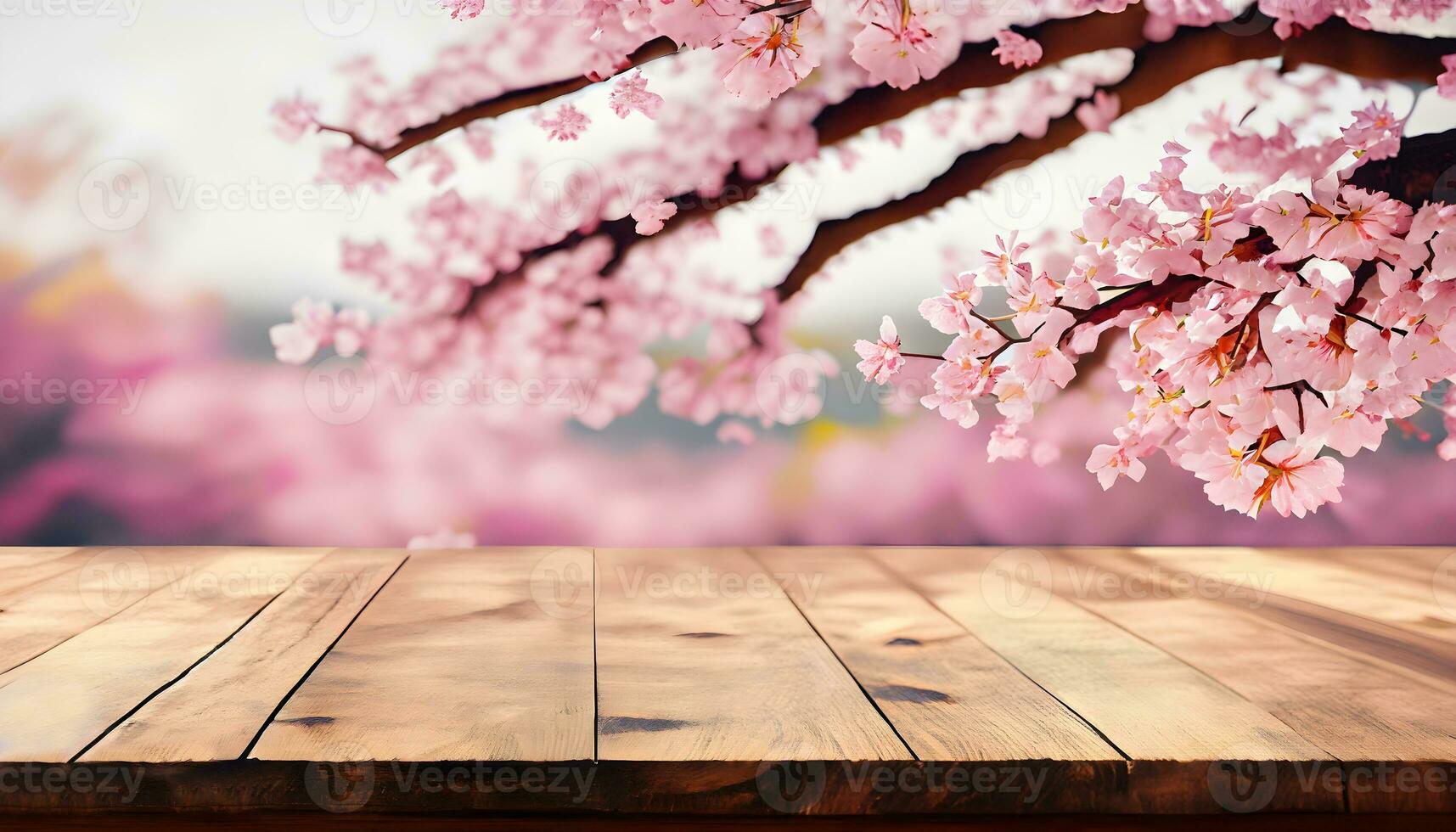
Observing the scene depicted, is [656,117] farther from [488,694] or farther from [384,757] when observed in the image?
[384,757]

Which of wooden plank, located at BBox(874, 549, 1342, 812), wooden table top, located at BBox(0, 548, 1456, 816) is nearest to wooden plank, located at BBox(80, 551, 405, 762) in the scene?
wooden table top, located at BBox(0, 548, 1456, 816)

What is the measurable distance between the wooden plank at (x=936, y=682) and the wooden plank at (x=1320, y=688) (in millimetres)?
189

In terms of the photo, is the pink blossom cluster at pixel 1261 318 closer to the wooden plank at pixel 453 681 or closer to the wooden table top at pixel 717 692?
the wooden table top at pixel 717 692

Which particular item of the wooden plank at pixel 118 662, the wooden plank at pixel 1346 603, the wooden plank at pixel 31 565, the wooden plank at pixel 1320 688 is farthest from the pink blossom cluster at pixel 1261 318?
the wooden plank at pixel 31 565

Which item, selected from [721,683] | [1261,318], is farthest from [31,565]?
[1261,318]

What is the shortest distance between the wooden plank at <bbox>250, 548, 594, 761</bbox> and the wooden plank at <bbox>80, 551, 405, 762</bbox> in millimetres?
20

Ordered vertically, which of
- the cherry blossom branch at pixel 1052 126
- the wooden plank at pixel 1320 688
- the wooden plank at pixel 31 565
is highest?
the cherry blossom branch at pixel 1052 126

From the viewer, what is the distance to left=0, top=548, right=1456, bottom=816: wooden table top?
0.72m

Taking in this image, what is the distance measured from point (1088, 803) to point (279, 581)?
101 centimetres

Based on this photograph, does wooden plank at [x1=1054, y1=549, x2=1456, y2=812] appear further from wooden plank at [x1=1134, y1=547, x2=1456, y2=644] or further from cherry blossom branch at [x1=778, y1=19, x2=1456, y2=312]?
cherry blossom branch at [x1=778, y1=19, x2=1456, y2=312]

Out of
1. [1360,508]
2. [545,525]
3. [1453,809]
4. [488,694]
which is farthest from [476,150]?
[1360,508]

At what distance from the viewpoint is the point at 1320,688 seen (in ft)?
2.96

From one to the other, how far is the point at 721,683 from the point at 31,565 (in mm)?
1074

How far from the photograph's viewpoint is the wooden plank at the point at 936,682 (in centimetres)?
76
